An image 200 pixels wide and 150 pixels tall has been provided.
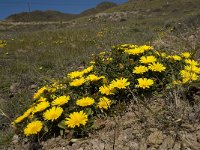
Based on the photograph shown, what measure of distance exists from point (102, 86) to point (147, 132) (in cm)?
77

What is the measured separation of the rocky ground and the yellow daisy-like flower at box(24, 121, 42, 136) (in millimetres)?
183

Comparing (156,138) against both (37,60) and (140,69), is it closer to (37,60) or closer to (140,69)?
(140,69)

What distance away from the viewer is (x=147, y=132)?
280cm

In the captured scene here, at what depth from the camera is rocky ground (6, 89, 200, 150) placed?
104 inches

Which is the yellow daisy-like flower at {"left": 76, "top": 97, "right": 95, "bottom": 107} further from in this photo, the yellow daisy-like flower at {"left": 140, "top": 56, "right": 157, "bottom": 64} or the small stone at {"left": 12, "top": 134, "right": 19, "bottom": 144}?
the small stone at {"left": 12, "top": 134, "right": 19, "bottom": 144}

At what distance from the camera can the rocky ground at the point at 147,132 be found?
2.65 meters

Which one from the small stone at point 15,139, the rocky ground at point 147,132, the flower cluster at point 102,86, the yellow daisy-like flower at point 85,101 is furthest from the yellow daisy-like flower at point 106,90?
the small stone at point 15,139

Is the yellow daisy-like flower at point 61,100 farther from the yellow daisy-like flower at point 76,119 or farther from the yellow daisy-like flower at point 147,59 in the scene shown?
the yellow daisy-like flower at point 147,59

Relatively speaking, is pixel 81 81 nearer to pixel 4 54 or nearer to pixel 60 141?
pixel 60 141

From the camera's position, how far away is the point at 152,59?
11.5 ft

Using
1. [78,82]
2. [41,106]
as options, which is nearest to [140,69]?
[78,82]

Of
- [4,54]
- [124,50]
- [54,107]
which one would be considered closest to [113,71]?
[124,50]

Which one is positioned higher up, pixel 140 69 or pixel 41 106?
pixel 140 69

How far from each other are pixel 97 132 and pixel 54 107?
498mm
